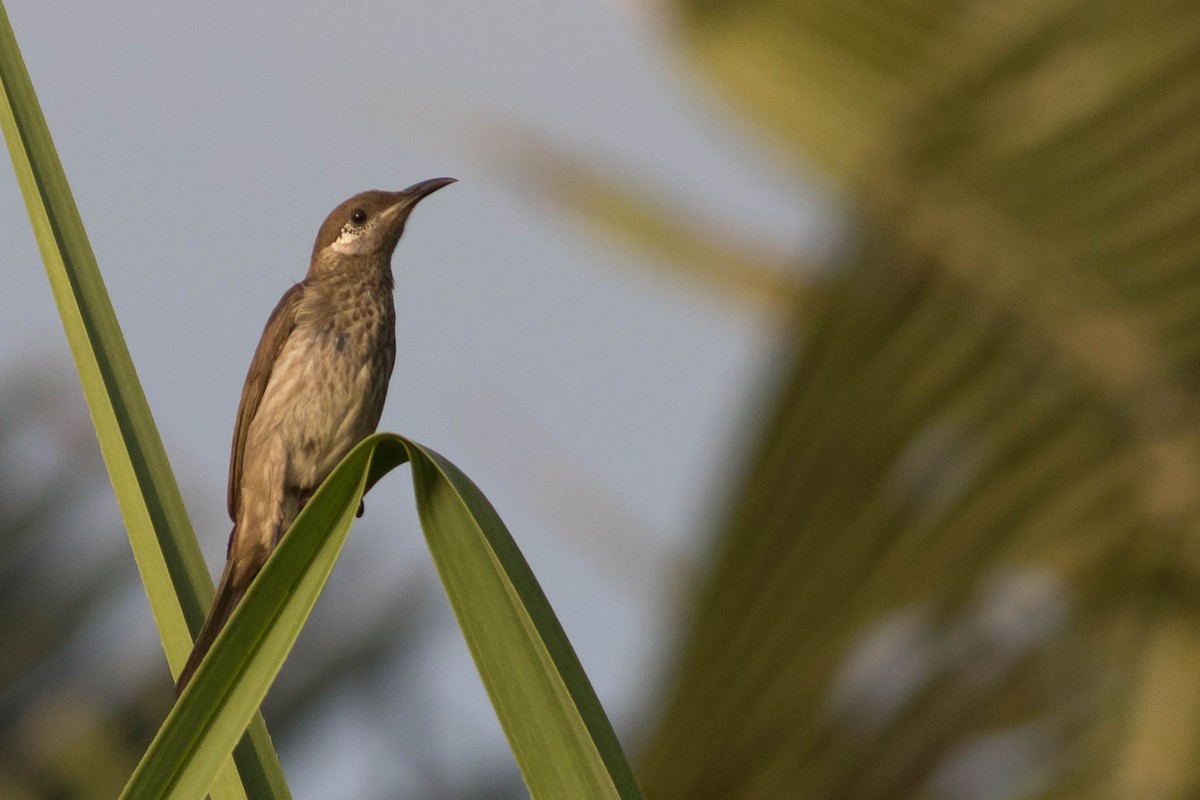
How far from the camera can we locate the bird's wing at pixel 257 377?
3303 millimetres

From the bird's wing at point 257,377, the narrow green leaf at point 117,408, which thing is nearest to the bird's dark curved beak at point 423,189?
the bird's wing at point 257,377

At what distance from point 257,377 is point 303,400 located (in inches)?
9.8

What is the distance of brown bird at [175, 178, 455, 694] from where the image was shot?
10.4 ft

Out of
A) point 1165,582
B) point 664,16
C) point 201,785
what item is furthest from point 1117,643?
point 201,785

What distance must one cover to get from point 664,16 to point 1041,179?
41.9 inches

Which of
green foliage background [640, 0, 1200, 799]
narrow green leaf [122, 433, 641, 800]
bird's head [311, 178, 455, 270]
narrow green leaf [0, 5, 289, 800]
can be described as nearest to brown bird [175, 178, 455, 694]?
bird's head [311, 178, 455, 270]

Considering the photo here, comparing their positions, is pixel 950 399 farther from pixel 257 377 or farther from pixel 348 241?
pixel 348 241

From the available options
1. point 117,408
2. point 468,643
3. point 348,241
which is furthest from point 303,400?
point 468,643

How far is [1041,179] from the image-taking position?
159 cm

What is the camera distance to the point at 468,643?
3.18 feet

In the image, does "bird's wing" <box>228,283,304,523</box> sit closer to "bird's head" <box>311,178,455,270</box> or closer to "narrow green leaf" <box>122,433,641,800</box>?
"bird's head" <box>311,178,455,270</box>

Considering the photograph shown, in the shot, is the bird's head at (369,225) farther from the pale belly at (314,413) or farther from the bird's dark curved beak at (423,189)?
the pale belly at (314,413)

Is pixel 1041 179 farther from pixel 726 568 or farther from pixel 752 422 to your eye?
pixel 726 568

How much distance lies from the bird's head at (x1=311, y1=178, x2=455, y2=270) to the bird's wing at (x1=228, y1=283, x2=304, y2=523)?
23 centimetres
